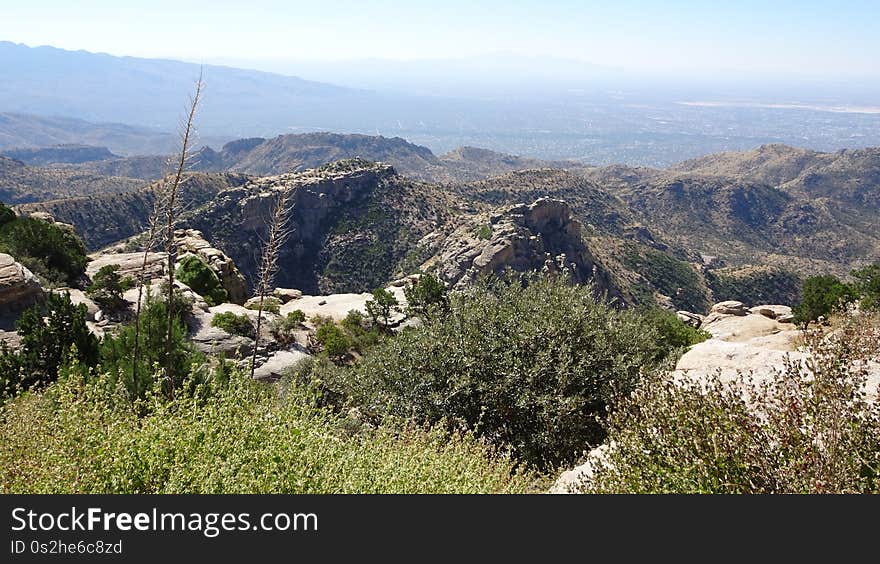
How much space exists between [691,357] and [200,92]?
42.7 ft

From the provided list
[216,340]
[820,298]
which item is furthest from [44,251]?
[820,298]

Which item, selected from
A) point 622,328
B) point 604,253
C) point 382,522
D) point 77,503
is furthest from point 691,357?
point 604,253

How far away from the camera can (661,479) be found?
5965 millimetres

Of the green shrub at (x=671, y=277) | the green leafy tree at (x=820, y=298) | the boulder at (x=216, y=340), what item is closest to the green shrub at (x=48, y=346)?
the boulder at (x=216, y=340)

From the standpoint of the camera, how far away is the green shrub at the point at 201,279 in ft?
90.8

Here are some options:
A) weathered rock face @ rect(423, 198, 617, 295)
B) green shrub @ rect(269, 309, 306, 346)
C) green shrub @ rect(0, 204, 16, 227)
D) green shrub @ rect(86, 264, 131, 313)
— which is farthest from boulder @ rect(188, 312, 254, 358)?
weathered rock face @ rect(423, 198, 617, 295)

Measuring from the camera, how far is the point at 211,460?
6.43 m

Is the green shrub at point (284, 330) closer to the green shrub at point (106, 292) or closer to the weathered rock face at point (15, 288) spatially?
the green shrub at point (106, 292)

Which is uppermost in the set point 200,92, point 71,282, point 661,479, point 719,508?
point 200,92

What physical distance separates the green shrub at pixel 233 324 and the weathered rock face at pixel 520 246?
106 ft

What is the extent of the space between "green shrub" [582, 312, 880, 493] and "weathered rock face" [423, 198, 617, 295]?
151ft

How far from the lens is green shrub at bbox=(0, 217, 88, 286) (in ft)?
75.5

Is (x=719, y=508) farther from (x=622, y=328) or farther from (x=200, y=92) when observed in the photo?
(x=200, y=92)

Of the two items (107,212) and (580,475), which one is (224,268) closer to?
(580,475)
